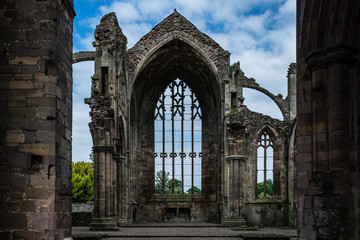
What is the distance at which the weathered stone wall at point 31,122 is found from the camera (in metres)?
7.39

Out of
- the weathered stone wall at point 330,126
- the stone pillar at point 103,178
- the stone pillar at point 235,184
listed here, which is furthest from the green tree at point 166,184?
the weathered stone wall at point 330,126

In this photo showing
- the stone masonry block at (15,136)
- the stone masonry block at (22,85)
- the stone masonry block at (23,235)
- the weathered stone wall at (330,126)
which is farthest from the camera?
the weathered stone wall at (330,126)

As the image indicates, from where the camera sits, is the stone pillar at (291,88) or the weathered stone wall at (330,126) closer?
the weathered stone wall at (330,126)

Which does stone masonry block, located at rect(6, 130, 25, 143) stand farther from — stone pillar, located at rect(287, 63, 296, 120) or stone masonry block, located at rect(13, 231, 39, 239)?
stone pillar, located at rect(287, 63, 296, 120)

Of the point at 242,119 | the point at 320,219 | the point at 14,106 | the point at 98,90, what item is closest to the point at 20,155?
the point at 14,106

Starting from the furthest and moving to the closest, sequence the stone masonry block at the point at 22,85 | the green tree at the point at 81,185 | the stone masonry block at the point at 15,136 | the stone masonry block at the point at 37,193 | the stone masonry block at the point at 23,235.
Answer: the green tree at the point at 81,185 → the stone masonry block at the point at 22,85 → the stone masonry block at the point at 15,136 → the stone masonry block at the point at 37,193 → the stone masonry block at the point at 23,235

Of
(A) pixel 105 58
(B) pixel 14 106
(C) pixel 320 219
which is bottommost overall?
(C) pixel 320 219

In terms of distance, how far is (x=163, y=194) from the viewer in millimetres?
27891

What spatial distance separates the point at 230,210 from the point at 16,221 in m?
16.5

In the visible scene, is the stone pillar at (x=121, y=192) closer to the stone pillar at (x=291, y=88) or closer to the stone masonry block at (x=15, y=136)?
the stone pillar at (x=291, y=88)

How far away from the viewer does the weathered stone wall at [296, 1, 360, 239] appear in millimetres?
7730

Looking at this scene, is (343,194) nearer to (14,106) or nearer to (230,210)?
(14,106)

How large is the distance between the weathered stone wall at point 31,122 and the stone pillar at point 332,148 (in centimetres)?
408

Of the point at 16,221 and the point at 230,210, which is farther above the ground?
the point at 16,221
